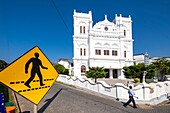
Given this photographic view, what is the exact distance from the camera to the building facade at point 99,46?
1524 inches

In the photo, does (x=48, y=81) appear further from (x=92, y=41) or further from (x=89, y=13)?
(x=89, y=13)

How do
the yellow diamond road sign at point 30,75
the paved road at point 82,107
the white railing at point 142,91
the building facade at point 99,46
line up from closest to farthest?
the yellow diamond road sign at point 30,75, the paved road at point 82,107, the white railing at point 142,91, the building facade at point 99,46

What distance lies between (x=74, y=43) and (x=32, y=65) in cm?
3688

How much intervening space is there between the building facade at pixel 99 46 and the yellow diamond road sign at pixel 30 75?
3511 cm

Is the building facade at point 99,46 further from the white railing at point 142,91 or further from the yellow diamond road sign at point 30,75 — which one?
the yellow diamond road sign at point 30,75

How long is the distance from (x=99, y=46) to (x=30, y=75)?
122ft

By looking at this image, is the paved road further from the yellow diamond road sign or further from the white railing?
the yellow diamond road sign

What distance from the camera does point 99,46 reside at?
3944 cm

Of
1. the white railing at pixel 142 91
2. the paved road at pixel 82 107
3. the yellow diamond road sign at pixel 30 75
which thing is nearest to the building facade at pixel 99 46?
the white railing at pixel 142 91

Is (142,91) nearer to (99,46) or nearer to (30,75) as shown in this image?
(30,75)

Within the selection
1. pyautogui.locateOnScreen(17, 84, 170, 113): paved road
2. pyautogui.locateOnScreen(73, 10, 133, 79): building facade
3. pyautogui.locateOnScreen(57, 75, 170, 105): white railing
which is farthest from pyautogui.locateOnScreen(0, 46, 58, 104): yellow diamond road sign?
pyautogui.locateOnScreen(73, 10, 133, 79): building facade

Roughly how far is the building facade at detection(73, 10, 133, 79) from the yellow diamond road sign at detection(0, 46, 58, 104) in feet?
115

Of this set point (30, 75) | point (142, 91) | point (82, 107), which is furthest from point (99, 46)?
point (30, 75)

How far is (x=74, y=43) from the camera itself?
39219 mm
